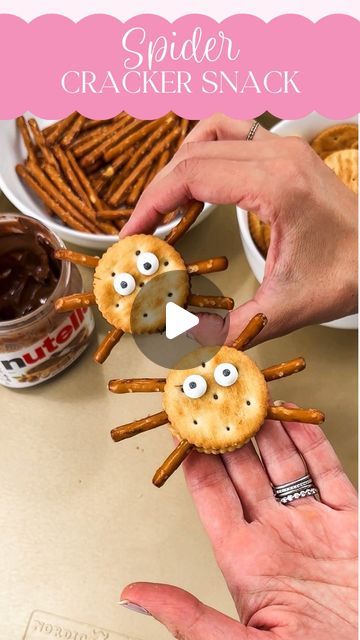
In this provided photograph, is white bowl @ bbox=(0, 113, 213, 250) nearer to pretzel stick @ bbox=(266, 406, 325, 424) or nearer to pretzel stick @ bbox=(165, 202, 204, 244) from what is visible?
pretzel stick @ bbox=(165, 202, 204, 244)

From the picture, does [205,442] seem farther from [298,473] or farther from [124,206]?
[124,206]

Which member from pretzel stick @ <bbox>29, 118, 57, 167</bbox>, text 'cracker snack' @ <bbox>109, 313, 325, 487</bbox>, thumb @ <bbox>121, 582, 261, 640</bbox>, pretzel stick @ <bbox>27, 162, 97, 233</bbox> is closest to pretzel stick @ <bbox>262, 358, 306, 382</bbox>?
text 'cracker snack' @ <bbox>109, 313, 325, 487</bbox>

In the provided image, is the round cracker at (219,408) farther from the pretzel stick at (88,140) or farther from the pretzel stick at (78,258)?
the pretzel stick at (88,140)

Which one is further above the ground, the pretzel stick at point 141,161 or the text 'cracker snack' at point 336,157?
the pretzel stick at point 141,161

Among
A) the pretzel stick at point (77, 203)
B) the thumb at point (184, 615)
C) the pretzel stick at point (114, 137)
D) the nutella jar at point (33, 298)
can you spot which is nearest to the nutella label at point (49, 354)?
the nutella jar at point (33, 298)

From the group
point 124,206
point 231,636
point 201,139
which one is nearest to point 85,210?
point 124,206

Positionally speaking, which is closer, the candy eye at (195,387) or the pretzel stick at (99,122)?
the candy eye at (195,387)

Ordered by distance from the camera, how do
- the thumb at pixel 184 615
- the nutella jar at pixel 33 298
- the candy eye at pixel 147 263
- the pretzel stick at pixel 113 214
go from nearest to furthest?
the thumb at pixel 184 615 → the candy eye at pixel 147 263 → the nutella jar at pixel 33 298 → the pretzel stick at pixel 113 214

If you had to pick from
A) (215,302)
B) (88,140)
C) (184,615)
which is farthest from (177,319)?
→ (88,140)
